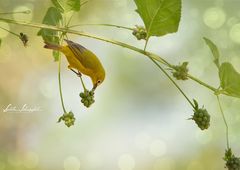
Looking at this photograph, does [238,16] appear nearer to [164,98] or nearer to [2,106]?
[164,98]

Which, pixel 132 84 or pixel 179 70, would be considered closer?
pixel 179 70

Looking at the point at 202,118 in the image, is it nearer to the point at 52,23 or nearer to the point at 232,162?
the point at 232,162

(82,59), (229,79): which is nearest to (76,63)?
(82,59)

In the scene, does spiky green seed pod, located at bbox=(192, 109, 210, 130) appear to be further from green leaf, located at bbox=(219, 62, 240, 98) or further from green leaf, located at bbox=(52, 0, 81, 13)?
green leaf, located at bbox=(52, 0, 81, 13)

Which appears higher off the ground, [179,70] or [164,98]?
[164,98]

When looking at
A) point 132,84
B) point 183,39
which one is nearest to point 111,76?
point 132,84

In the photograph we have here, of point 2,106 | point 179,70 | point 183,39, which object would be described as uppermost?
point 183,39

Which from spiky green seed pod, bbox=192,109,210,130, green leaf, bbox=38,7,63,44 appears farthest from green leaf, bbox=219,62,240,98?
green leaf, bbox=38,7,63,44
